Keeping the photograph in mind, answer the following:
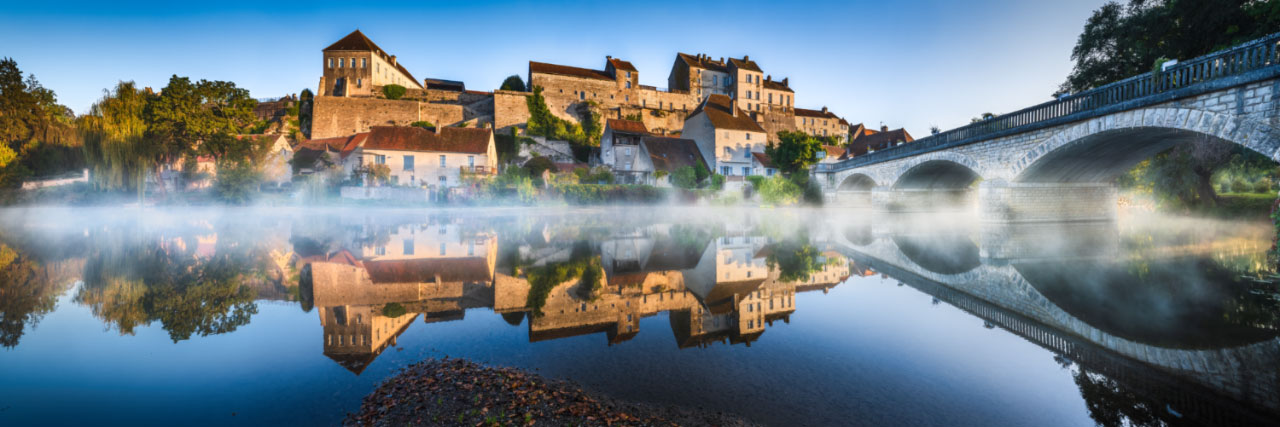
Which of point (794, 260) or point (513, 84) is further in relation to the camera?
point (513, 84)

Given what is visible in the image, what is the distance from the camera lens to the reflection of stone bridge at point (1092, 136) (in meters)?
9.76

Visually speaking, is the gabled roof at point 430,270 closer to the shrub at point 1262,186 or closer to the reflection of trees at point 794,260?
the reflection of trees at point 794,260

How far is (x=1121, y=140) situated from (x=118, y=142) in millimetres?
47188

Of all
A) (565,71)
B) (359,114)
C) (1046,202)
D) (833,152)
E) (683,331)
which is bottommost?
(683,331)

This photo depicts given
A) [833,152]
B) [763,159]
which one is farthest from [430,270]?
[833,152]

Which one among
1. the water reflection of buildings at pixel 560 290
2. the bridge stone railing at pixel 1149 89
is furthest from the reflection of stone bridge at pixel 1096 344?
the bridge stone railing at pixel 1149 89

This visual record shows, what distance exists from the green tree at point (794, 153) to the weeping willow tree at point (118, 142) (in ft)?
147

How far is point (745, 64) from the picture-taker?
229 feet

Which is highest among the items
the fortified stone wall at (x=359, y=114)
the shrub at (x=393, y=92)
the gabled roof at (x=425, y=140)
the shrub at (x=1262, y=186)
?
the shrub at (x=393, y=92)

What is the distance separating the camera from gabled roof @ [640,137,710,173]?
4238cm

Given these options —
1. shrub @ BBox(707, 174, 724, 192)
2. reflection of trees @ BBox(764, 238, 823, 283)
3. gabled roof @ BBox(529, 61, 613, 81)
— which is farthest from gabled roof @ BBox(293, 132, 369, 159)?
reflection of trees @ BBox(764, 238, 823, 283)

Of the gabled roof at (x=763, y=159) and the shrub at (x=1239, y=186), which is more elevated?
the gabled roof at (x=763, y=159)

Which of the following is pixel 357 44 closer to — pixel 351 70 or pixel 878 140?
pixel 351 70

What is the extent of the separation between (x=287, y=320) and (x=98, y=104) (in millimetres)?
35578
